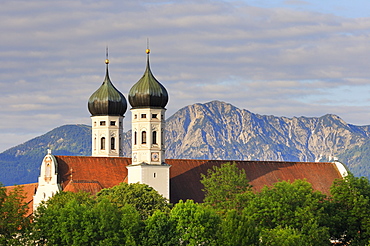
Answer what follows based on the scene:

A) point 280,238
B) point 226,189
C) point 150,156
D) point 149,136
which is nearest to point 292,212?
point 226,189

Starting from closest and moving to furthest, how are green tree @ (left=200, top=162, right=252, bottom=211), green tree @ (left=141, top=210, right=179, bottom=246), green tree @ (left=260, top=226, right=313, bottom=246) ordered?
green tree @ (left=260, top=226, right=313, bottom=246) < green tree @ (left=141, top=210, right=179, bottom=246) < green tree @ (left=200, top=162, right=252, bottom=211)

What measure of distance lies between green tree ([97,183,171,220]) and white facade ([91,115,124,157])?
24.0 meters

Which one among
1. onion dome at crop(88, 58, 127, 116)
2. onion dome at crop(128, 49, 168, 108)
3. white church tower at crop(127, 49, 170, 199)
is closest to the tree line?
white church tower at crop(127, 49, 170, 199)

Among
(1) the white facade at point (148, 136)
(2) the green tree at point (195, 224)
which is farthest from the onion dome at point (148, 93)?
(2) the green tree at point (195, 224)

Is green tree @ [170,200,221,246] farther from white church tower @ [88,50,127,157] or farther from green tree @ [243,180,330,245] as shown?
white church tower @ [88,50,127,157]

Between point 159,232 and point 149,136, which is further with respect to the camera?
point 149,136

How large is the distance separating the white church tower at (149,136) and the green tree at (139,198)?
22.8ft

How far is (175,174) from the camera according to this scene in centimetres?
9912

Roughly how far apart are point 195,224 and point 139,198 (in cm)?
1209

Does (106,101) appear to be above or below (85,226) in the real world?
above

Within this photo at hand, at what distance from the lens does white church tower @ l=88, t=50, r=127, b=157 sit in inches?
4373

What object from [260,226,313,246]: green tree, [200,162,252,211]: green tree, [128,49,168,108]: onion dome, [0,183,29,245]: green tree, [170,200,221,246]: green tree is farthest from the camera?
[128,49,168,108]: onion dome

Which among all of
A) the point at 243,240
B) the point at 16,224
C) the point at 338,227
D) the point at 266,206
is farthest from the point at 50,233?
the point at 338,227

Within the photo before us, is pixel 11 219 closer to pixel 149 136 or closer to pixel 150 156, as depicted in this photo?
pixel 150 156
